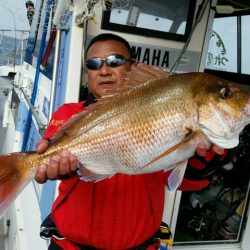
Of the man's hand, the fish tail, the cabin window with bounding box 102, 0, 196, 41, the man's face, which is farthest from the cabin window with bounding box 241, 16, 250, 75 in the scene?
the fish tail

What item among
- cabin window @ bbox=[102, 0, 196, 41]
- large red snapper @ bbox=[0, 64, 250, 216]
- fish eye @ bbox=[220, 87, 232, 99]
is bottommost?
large red snapper @ bbox=[0, 64, 250, 216]

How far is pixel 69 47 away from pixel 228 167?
2449mm

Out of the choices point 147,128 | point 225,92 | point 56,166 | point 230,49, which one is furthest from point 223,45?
point 56,166

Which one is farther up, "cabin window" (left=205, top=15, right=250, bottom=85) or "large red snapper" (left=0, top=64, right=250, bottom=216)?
"cabin window" (left=205, top=15, right=250, bottom=85)

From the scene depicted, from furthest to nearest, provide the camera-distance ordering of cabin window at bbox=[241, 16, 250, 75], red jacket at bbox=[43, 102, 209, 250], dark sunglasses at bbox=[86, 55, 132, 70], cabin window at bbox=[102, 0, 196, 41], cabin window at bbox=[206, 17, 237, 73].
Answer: cabin window at bbox=[241, 16, 250, 75] → cabin window at bbox=[206, 17, 237, 73] → cabin window at bbox=[102, 0, 196, 41] → dark sunglasses at bbox=[86, 55, 132, 70] → red jacket at bbox=[43, 102, 209, 250]

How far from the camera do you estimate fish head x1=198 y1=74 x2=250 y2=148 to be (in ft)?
5.32

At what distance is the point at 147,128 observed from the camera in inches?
66.2

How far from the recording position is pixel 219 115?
5.35 ft

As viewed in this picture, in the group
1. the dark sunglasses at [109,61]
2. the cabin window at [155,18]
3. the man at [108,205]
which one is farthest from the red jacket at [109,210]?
Result: the cabin window at [155,18]

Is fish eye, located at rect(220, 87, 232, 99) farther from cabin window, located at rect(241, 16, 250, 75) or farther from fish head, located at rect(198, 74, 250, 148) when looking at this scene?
cabin window, located at rect(241, 16, 250, 75)

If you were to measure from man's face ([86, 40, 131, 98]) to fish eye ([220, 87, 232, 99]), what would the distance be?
0.62 metres

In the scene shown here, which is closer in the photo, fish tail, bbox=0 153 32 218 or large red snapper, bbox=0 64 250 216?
large red snapper, bbox=0 64 250 216

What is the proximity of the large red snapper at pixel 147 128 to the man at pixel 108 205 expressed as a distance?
0.25 metres

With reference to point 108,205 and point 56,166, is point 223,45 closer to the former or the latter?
point 108,205
